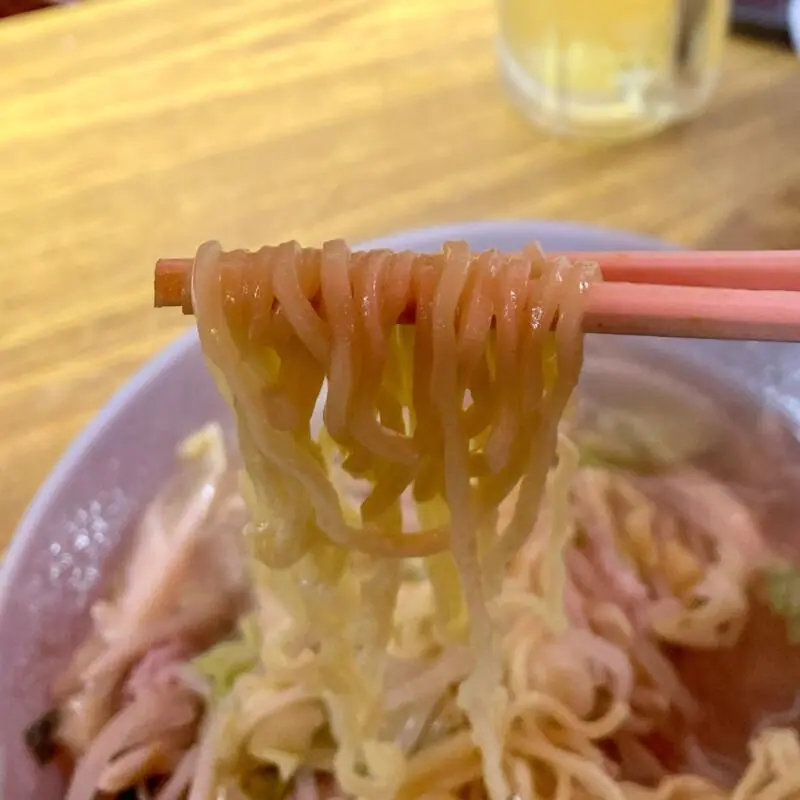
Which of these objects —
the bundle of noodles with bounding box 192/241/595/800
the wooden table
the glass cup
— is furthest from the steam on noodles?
the glass cup

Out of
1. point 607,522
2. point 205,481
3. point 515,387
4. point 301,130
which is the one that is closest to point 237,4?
point 301,130

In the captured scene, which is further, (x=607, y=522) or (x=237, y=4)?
(x=237, y=4)

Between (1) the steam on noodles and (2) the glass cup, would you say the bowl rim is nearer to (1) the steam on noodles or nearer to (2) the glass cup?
(1) the steam on noodles

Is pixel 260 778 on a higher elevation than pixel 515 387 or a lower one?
lower

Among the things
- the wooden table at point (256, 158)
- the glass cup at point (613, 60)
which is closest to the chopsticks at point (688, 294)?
the wooden table at point (256, 158)

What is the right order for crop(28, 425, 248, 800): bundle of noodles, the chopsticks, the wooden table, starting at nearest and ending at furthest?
the chopsticks < crop(28, 425, 248, 800): bundle of noodles < the wooden table

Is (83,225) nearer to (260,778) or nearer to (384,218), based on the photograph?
(384,218)
